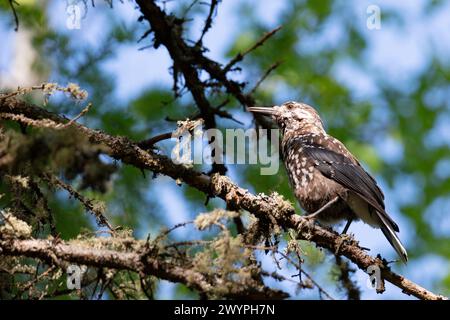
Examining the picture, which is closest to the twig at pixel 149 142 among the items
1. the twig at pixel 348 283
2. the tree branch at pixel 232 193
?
the tree branch at pixel 232 193

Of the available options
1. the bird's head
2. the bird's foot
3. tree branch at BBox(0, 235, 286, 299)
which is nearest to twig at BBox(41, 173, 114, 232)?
tree branch at BBox(0, 235, 286, 299)

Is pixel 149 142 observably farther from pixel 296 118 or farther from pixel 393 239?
pixel 296 118

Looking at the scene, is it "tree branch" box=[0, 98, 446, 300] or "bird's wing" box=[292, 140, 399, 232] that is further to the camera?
"bird's wing" box=[292, 140, 399, 232]

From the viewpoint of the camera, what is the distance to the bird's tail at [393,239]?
4.72 metres

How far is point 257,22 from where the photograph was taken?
8.69 m

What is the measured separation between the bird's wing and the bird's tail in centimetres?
3

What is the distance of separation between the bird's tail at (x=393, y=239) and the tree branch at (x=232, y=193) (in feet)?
2.76

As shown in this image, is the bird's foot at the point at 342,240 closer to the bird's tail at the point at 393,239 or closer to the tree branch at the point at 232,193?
the tree branch at the point at 232,193

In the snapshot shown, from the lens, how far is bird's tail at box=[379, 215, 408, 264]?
15.5 ft

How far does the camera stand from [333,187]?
17.0 ft

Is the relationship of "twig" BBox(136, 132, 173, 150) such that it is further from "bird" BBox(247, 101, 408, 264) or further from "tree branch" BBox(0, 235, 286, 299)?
"bird" BBox(247, 101, 408, 264)

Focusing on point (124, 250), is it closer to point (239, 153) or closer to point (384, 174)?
point (239, 153)

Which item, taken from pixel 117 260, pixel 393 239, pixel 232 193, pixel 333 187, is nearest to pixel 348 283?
pixel 393 239
